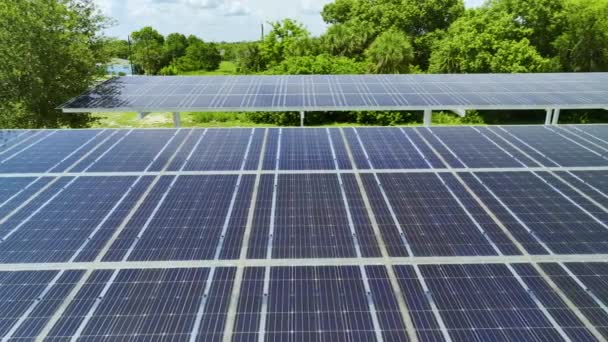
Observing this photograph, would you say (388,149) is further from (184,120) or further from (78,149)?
(184,120)

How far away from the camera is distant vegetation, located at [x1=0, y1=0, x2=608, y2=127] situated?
81.3 feet

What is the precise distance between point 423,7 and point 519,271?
59827 millimetres

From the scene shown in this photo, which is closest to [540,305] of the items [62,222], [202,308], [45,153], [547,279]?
[547,279]

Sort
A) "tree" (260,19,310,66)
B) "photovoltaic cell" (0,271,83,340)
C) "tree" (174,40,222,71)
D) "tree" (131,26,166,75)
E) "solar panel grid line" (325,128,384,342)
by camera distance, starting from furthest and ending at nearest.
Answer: "tree" (174,40,222,71) < "tree" (131,26,166,75) < "tree" (260,19,310,66) < "photovoltaic cell" (0,271,83,340) < "solar panel grid line" (325,128,384,342)

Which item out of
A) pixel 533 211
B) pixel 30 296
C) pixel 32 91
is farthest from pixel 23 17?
pixel 533 211

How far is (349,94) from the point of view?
24469 mm

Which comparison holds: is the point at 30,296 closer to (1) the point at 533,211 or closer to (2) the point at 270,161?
(2) the point at 270,161

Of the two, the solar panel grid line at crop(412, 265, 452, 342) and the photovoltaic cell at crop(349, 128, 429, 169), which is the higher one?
the photovoltaic cell at crop(349, 128, 429, 169)

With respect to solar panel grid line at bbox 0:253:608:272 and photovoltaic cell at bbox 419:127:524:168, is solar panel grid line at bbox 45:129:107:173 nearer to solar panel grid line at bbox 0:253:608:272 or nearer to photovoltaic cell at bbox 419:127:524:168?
solar panel grid line at bbox 0:253:608:272

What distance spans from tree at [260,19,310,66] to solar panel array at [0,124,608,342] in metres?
42.8

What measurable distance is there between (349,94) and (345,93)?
36cm

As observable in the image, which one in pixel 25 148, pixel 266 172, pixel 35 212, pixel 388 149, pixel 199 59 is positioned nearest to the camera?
pixel 35 212

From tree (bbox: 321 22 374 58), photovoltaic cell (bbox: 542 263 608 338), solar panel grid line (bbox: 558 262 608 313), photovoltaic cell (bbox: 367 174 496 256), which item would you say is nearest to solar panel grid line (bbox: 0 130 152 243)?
photovoltaic cell (bbox: 367 174 496 256)

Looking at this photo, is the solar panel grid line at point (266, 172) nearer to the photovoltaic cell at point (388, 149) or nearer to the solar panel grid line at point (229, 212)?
the photovoltaic cell at point (388, 149)
